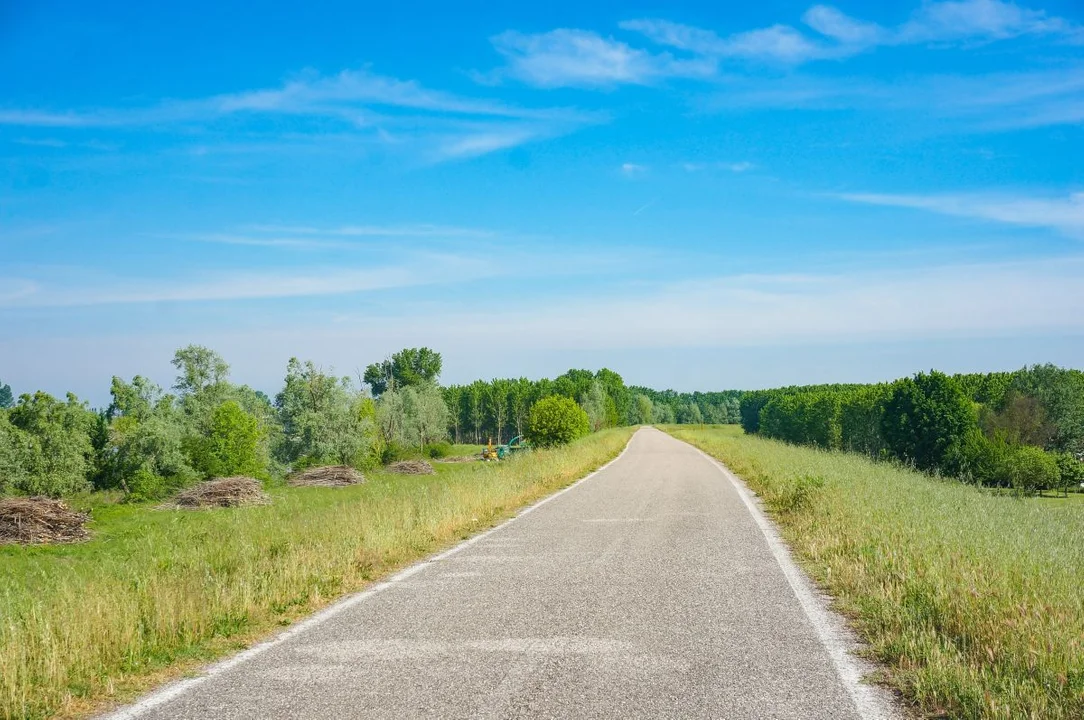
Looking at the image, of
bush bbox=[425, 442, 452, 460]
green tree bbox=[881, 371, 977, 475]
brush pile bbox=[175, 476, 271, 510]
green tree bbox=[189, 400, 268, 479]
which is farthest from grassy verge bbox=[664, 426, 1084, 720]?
bush bbox=[425, 442, 452, 460]

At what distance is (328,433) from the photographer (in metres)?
52.0

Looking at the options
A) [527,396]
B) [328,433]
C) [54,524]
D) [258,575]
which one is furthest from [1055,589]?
[527,396]

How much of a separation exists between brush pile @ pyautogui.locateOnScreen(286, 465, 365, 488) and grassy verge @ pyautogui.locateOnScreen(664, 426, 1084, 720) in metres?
29.2

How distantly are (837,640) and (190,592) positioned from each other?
555cm

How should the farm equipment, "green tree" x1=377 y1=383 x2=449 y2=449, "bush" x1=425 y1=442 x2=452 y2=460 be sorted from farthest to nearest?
"bush" x1=425 y1=442 x2=452 y2=460 → "green tree" x1=377 y1=383 x2=449 y2=449 → the farm equipment

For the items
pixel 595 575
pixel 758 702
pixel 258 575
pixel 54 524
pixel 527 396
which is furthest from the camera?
pixel 527 396

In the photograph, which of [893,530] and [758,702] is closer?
[758,702]

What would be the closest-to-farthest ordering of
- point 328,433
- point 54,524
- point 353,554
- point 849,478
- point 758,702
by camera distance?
point 758,702
point 353,554
point 849,478
point 54,524
point 328,433

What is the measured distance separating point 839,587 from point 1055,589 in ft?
7.17

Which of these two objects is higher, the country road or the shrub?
the country road

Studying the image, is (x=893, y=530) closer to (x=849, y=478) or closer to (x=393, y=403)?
(x=849, y=478)

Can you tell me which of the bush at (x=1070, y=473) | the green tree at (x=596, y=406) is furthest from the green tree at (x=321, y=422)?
the green tree at (x=596, y=406)

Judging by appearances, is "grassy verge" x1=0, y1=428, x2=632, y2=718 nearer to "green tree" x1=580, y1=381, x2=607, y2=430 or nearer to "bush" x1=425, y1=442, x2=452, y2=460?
"bush" x1=425, y1=442, x2=452, y2=460

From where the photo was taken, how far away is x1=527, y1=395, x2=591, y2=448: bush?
52312 mm
